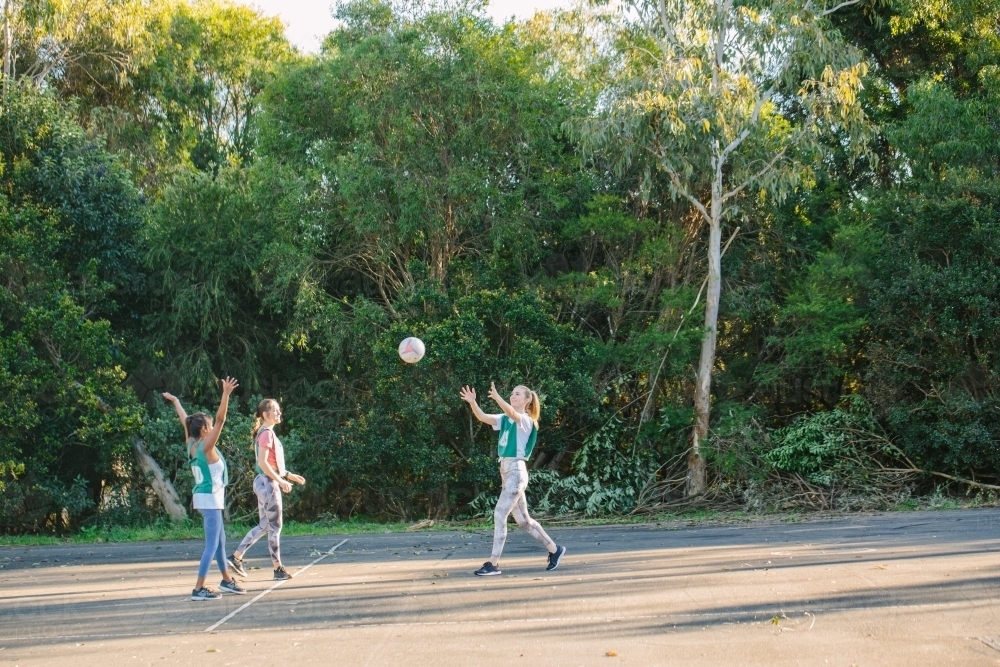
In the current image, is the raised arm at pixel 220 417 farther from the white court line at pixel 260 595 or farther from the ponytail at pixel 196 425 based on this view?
the white court line at pixel 260 595

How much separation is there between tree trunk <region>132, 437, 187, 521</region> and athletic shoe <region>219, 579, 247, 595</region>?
12.9 m

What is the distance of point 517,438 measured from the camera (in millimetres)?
10680

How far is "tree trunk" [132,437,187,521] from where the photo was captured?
22.4 metres

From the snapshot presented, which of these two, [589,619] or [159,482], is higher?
[159,482]

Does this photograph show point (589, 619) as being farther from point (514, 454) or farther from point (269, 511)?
point (269, 511)

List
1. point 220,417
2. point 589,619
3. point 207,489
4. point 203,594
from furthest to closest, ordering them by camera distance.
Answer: point 203,594 → point 207,489 → point 220,417 → point 589,619

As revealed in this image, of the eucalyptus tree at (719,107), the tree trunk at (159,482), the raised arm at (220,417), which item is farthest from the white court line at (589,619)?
the tree trunk at (159,482)

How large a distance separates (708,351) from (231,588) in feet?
47.1

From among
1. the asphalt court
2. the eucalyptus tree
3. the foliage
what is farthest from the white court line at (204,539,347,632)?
the eucalyptus tree

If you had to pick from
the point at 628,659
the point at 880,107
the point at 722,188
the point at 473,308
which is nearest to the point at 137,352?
the point at 473,308

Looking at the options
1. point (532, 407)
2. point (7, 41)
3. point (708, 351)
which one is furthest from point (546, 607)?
point (7, 41)

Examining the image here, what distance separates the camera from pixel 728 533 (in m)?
15.8

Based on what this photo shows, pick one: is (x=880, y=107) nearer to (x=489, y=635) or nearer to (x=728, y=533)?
(x=728, y=533)

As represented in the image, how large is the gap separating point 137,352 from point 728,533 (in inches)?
560
